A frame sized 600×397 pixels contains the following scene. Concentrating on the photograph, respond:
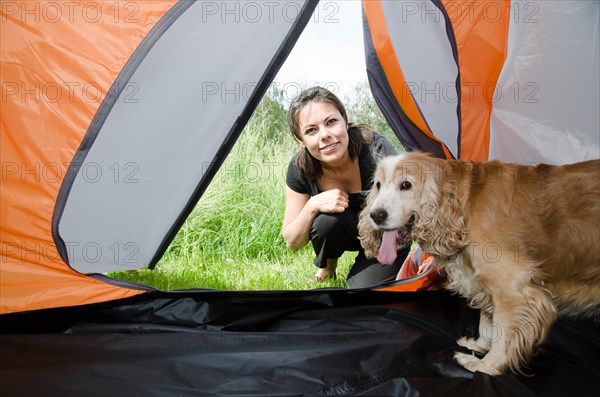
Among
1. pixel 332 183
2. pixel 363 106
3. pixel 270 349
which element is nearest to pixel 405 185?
pixel 270 349

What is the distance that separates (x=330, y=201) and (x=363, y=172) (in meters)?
0.39

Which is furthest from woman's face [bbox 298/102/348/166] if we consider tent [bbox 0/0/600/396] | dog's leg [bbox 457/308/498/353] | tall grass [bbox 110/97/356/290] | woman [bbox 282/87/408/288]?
dog's leg [bbox 457/308/498/353]

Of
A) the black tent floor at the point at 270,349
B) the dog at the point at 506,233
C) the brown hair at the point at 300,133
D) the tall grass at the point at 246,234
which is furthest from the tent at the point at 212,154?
the tall grass at the point at 246,234

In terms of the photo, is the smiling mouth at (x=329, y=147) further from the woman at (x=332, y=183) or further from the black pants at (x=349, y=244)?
the black pants at (x=349, y=244)

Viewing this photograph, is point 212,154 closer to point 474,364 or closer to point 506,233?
point 506,233

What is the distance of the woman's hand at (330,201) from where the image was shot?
3354 mm

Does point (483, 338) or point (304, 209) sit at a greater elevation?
point (304, 209)

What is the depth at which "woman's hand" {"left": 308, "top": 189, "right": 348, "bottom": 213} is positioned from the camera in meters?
3.35

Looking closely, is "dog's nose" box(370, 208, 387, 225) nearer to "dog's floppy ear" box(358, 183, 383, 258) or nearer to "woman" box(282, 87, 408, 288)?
"dog's floppy ear" box(358, 183, 383, 258)

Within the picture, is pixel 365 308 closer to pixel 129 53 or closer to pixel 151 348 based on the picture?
pixel 151 348

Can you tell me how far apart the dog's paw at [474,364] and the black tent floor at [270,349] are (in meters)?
0.03

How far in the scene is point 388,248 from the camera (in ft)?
8.59

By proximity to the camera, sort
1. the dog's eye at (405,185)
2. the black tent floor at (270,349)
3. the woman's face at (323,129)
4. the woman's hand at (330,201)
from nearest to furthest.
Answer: the black tent floor at (270,349)
the dog's eye at (405,185)
the woman's face at (323,129)
the woman's hand at (330,201)

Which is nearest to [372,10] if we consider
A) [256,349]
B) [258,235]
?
[256,349]
